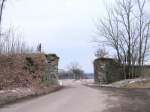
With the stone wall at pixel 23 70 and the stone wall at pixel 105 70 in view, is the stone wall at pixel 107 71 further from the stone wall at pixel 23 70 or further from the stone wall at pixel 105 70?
the stone wall at pixel 23 70

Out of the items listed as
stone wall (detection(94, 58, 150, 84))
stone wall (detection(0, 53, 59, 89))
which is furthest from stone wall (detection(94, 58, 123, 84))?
stone wall (detection(0, 53, 59, 89))

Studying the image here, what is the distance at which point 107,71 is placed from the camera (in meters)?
40.2

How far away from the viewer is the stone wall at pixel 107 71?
39906 millimetres

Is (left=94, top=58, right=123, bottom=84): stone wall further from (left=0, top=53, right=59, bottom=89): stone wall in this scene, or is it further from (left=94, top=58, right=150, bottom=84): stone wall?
(left=0, top=53, right=59, bottom=89): stone wall

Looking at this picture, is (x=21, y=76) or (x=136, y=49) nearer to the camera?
(x=21, y=76)

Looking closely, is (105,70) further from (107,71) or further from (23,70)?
(23,70)

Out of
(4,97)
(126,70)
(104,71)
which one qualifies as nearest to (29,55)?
(4,97)

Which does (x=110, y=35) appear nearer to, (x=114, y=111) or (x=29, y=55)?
(x=29, y=55)

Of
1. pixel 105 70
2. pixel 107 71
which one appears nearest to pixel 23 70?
pixel 105 70

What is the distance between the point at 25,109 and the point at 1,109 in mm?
898

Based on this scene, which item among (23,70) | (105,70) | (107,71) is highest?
(105,70)

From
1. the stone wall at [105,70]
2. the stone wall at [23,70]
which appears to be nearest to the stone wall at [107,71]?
the stone wall at [105,70]

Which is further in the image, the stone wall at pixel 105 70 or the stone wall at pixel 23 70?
the stone wall at pixel 105 70

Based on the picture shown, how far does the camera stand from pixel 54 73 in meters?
30.9
